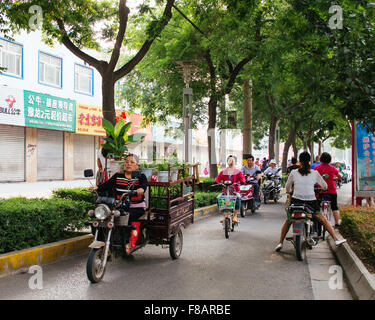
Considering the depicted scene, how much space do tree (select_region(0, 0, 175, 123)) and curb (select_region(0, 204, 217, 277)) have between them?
145 inches

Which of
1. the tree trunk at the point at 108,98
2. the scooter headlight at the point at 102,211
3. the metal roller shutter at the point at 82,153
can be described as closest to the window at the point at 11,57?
the metal roller shutter at the point at 82,153

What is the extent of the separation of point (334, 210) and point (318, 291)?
13.6ft

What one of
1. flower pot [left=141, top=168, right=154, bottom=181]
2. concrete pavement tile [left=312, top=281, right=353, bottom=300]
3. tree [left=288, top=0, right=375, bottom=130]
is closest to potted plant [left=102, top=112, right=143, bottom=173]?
flower pot [left=141, top=168, right=154, bottom=181]

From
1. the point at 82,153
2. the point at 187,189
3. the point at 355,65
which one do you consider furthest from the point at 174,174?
the point at 82,153

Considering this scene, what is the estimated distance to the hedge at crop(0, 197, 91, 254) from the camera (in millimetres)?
5660

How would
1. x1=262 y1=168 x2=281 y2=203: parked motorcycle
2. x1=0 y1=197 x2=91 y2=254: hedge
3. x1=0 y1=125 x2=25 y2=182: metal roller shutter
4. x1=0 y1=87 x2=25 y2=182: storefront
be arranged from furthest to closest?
x1=0 y1=125 x2=25 y2=182: metal roller shutter
x1=0 y1=87 x2=25 y2=182: storefront
x1=262 y1=168 x2=281 y2=203: parked motorcycle
x1=0 y1=197 x2=91 y2=254: hedge

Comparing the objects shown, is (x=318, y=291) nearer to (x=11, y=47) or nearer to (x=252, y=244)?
(x=252, y=244)

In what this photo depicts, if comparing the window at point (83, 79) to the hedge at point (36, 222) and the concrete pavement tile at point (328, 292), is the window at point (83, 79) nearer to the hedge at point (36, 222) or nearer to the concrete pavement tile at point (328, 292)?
the hedge at point (36, 222)

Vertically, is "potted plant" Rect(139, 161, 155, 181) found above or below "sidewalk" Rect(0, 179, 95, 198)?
above

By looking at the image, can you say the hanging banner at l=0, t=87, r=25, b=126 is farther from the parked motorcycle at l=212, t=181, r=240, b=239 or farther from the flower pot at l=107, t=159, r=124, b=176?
the flower pot at l=107, t=159, r=124, b=176

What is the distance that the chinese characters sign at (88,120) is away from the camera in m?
25.4

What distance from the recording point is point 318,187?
7.59m

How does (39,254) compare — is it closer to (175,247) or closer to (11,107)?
(175,247)

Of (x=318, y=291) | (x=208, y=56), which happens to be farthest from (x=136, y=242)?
(x=208, y=56)
